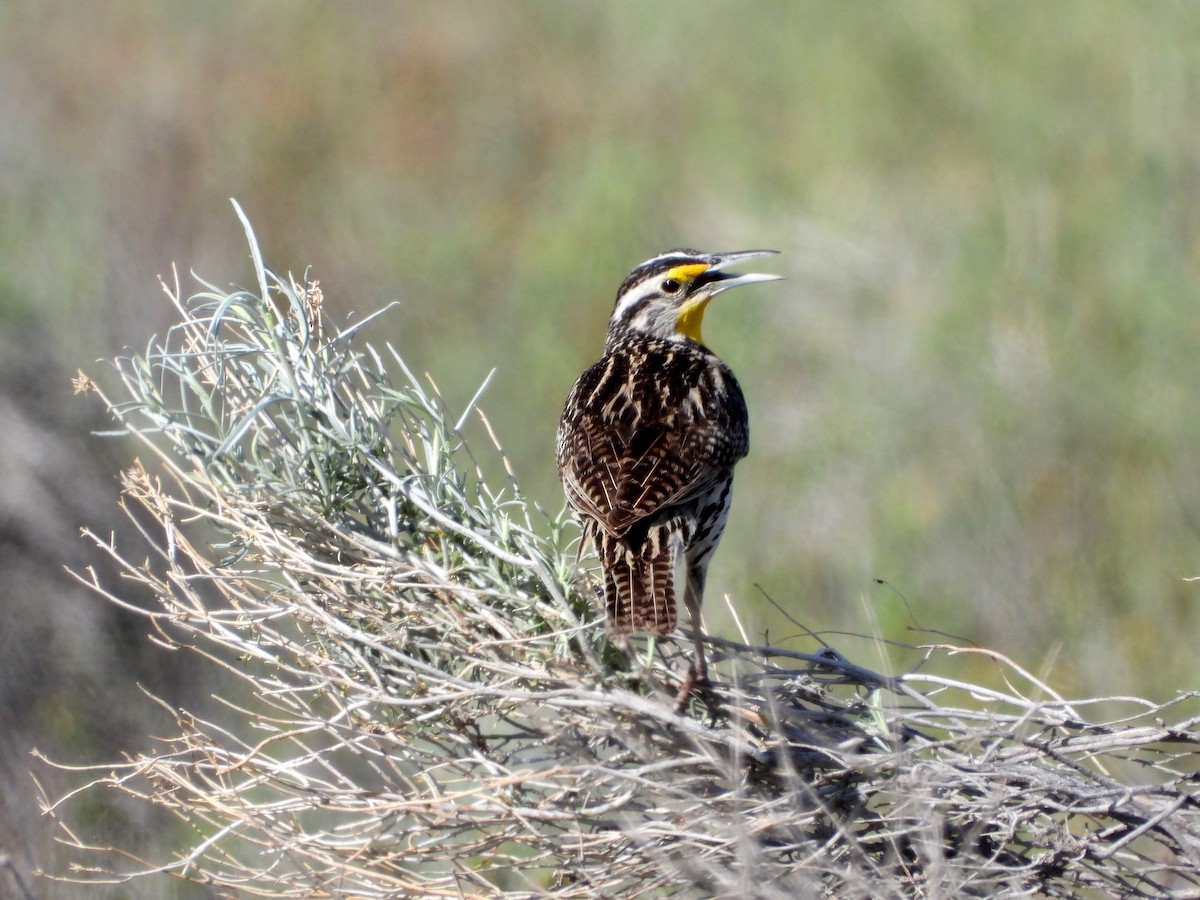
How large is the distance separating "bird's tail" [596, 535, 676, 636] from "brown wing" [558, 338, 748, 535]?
64 millimetres

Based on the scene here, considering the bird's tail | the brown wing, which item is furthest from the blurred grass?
the bird's tail

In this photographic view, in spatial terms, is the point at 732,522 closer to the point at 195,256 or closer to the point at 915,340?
the point at 915,340

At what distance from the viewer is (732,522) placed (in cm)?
812

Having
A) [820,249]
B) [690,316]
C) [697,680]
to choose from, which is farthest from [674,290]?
[820,249]

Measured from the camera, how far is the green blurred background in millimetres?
6906

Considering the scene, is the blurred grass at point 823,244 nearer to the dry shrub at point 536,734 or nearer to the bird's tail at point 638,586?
the bird's tail at point 638,586

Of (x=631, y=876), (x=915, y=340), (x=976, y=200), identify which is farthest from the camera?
(x=976, y=200)

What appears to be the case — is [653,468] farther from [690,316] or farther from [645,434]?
[690,316]

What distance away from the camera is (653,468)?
3488 mm

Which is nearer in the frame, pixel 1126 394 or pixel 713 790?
pixel 713 790

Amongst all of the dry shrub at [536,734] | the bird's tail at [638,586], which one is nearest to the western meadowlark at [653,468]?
the bird's tail at [638,586]

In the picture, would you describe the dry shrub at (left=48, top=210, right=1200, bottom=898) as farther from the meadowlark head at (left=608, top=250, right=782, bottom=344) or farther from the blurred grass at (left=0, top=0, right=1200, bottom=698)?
the blurred grass at (left=0, top=0, right=1200, bottom=698)

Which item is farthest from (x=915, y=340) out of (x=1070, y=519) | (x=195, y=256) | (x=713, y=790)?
(x=713, y=790)

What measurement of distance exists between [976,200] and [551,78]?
5251mm
